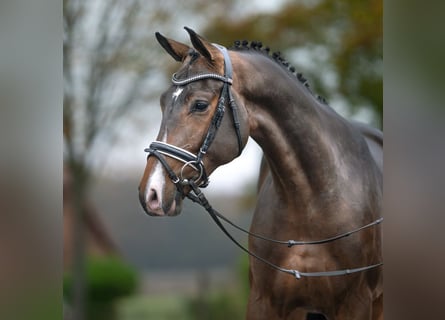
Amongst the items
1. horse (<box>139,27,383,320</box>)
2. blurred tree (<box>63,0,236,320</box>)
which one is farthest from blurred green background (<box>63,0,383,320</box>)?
horse (<box>139,27,383,320</box>)

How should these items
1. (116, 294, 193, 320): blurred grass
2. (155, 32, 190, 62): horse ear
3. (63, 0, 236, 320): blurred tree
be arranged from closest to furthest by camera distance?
(155, 32, 190, 62): horse ear, (63, 0, 236, 320): blurred tree, (116, 294, 193, 320): blurred grass

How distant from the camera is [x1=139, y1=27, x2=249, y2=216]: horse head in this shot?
120 inches

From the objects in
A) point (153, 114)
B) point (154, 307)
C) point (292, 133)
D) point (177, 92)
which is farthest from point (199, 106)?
point (154, 307)

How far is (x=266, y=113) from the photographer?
3.48m

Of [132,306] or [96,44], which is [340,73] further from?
[132,306]

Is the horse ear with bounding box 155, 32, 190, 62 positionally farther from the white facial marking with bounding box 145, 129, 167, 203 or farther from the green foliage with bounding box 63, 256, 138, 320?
the green foliage with bounding box 63, 256, 138, 320

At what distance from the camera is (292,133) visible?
3543 millimetres

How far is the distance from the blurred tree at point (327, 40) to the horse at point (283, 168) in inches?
251

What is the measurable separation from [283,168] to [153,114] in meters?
6.41

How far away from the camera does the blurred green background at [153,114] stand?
387 inches

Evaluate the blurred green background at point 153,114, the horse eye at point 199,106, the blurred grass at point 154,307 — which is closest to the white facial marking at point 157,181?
the horse eye at point 199,106

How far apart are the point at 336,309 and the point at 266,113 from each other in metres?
1.06

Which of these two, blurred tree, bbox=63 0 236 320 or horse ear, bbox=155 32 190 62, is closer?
horse ear, bbox=155 32 190 62
